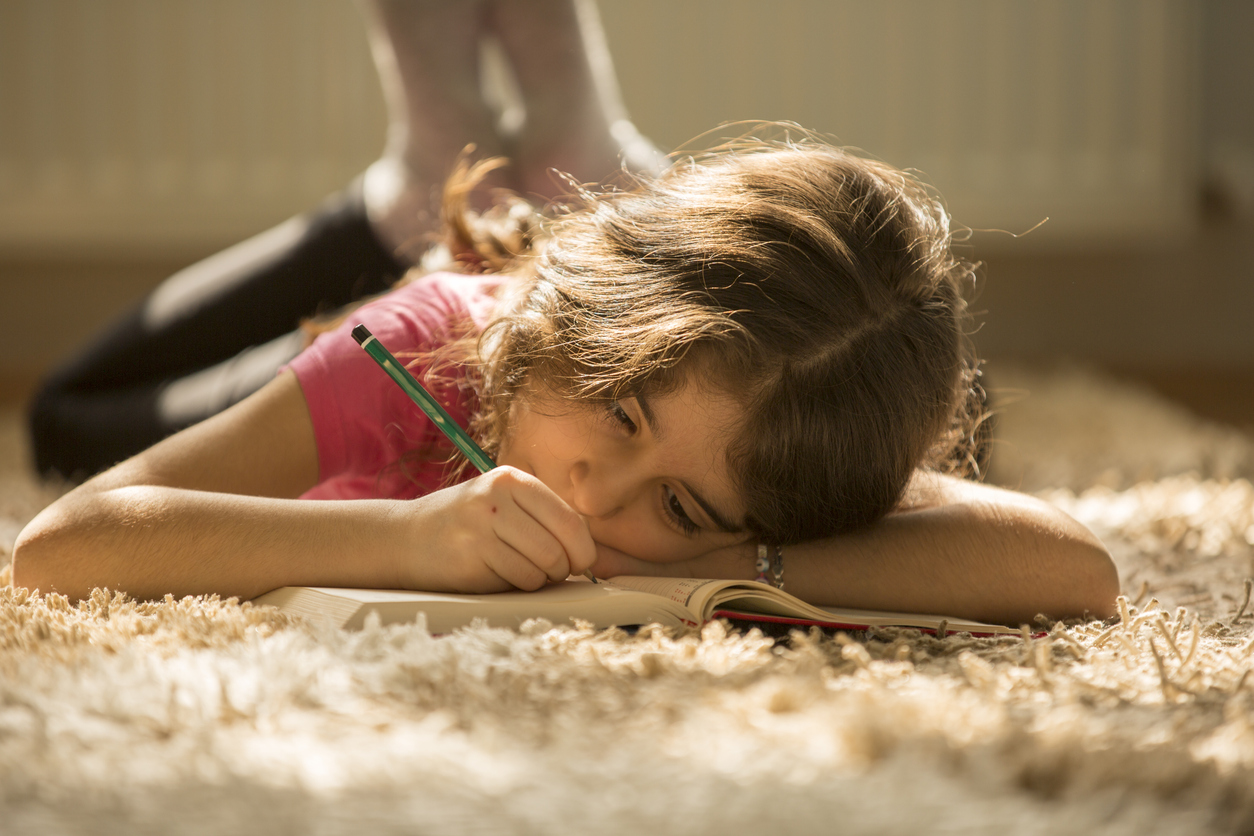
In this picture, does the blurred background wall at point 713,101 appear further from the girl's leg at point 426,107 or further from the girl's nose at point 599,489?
the girl's nose at point 599,489

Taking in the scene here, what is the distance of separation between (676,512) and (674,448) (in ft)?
0.17

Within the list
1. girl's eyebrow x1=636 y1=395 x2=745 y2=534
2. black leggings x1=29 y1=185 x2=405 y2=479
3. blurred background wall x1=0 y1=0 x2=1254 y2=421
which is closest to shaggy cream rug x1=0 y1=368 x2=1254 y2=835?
girl's eyebrow x1=636 y1=395 x2=745 y2=534

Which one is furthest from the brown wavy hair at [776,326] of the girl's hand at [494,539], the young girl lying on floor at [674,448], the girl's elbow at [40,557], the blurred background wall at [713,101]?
the blurred background wall at [713,101]

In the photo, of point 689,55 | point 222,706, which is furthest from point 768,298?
point 689,55

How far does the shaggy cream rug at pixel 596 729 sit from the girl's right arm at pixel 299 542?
0.10ft

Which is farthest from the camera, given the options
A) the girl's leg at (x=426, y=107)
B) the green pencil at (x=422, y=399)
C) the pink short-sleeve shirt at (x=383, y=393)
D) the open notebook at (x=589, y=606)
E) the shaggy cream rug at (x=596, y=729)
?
the girl's leg at (x=426, y=107)

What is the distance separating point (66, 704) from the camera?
41cm

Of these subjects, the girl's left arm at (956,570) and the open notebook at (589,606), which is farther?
the girl's left arm at (956,570)

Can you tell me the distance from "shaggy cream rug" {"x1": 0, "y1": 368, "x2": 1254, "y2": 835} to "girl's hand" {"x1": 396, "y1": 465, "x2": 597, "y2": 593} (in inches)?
Result: 2.8

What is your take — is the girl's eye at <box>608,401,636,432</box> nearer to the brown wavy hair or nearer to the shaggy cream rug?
the brown wavy hair

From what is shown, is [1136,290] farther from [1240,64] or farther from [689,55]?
[689,55]

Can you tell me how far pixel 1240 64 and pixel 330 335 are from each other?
2.19 meters

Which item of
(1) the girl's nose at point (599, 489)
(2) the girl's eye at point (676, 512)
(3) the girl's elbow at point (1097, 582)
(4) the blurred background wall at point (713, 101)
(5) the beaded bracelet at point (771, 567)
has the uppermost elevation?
(4) the blurred background wall at point (713, 101)

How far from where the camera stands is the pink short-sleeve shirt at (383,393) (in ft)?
2.48
